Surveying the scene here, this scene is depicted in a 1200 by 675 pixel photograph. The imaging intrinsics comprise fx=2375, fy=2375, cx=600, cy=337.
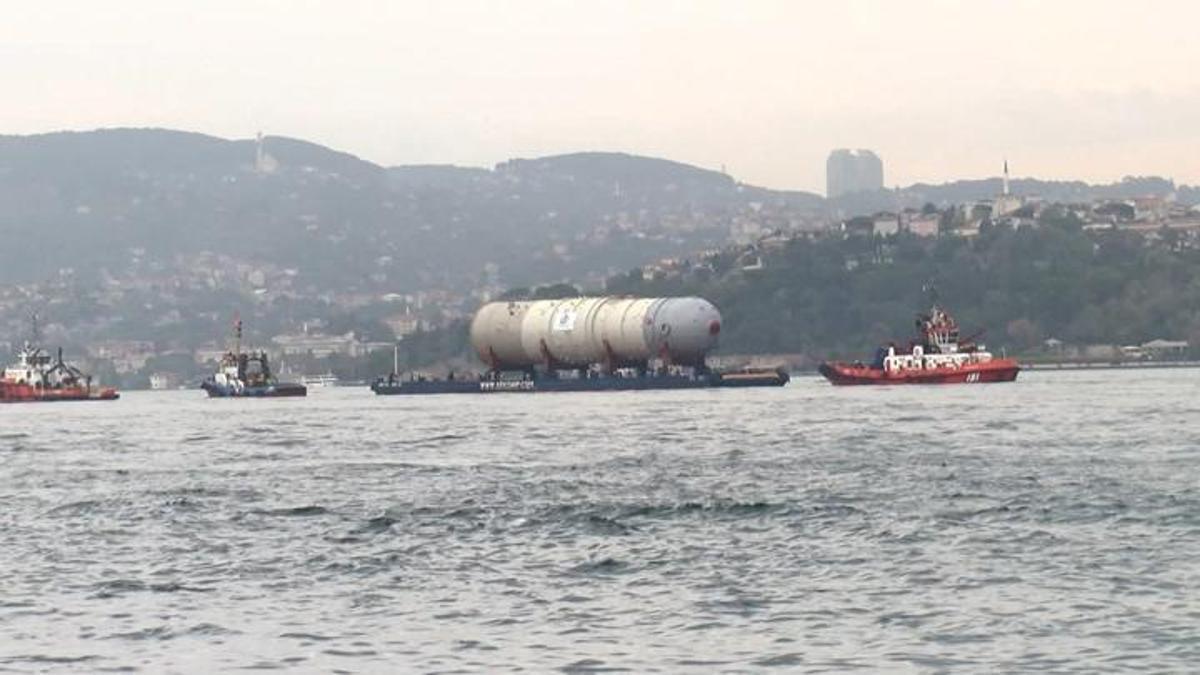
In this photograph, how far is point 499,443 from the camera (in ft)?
270

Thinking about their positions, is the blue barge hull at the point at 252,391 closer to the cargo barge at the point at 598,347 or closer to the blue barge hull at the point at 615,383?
the cargo barge at the point at 598,347

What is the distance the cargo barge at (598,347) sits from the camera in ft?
572

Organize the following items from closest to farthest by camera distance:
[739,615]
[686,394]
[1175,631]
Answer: [1175,631], [739,615], [686,394]

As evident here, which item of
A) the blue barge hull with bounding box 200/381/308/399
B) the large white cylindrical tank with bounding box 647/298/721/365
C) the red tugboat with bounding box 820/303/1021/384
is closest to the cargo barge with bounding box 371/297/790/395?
the large white cylindrical tank with bounding box 647/298/721/365

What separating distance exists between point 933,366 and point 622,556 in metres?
126

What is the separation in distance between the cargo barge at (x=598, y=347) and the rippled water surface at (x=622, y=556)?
9584 cm

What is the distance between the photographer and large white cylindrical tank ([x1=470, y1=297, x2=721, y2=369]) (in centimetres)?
17400

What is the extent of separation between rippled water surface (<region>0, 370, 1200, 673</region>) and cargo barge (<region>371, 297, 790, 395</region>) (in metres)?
95.8

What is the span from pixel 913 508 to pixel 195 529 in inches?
550

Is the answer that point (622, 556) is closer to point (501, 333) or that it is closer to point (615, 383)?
point (615, 383)

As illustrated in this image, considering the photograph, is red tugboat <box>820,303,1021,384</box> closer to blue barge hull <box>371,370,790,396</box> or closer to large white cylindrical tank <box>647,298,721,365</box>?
large white cylindrical tank <box>647,298,721,365</box>

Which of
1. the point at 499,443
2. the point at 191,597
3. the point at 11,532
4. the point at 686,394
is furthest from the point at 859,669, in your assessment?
the point at 686,394

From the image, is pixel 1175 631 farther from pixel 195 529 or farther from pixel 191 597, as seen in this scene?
pixel 195 529

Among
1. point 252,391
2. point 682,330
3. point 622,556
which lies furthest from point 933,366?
point 622,556
